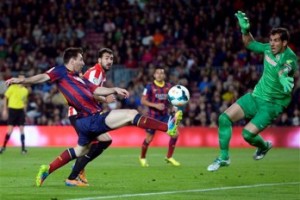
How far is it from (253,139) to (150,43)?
61.6ft

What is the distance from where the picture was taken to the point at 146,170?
664 inches

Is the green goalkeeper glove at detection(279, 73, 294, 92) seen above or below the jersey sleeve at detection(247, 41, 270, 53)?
below

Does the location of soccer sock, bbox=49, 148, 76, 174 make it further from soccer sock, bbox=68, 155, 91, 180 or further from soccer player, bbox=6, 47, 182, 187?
soccer sock, bbox=68, 155, 91, 180

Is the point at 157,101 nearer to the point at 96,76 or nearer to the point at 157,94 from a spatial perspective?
the point at 157,94

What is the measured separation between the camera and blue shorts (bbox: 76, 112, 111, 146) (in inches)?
489

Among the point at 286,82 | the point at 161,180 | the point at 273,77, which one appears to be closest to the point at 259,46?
the point at 273,77

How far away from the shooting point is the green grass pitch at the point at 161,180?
38.1 ft

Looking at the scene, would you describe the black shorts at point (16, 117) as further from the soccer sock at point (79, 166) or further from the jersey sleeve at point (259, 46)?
the jersey sleeve at point (259, 46)

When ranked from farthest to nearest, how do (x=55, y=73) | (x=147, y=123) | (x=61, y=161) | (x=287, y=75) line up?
(x=61, y=161) < (x=55, y=73) < (x=287, y=75) < (x=147, y=123)

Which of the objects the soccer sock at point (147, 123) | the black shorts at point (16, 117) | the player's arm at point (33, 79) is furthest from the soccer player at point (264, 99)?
the black shorts at point (16, 117)

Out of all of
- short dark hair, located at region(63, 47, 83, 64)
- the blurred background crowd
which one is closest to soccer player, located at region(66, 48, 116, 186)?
short dark hair, located at region(63, 47, 83, 64)

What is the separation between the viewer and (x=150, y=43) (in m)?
31.7

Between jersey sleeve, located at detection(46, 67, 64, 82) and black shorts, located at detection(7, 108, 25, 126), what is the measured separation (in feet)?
39.7

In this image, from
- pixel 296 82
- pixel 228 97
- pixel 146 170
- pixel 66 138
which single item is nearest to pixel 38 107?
pixel 66 138
